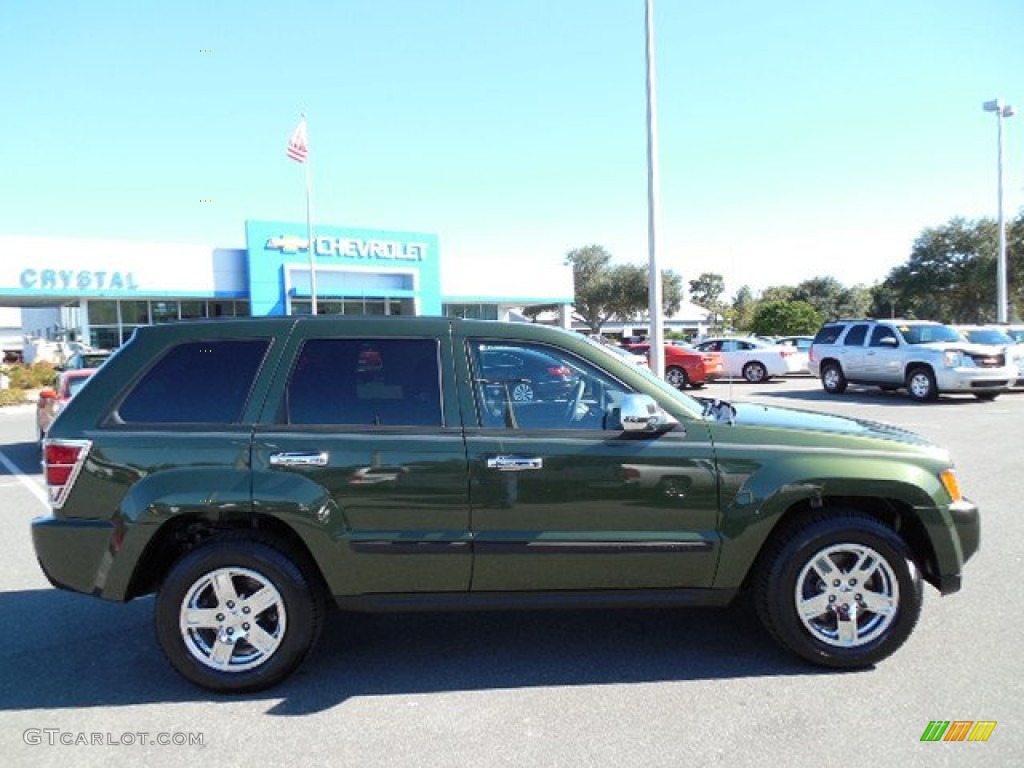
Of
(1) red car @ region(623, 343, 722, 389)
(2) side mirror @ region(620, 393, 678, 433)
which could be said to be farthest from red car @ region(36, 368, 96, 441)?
(1) red car @ region(623, 343, 722, 389)

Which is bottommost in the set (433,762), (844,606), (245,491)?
(433,762)

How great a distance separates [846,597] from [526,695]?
167 centimetres

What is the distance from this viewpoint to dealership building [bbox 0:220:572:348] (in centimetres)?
2970

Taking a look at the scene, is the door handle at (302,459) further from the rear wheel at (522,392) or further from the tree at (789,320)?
the tree at (789,320)

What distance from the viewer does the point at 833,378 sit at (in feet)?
59.8

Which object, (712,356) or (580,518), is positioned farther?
(712,356)

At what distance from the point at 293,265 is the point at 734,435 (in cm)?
3453

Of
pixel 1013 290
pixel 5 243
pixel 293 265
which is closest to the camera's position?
pixel 5 243

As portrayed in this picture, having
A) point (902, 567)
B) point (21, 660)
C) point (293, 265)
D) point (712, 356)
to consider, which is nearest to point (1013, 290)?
point (712, 356)

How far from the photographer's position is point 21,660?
12.8 feet

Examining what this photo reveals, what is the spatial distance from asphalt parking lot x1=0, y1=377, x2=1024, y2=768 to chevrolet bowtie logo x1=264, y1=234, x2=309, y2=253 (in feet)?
105

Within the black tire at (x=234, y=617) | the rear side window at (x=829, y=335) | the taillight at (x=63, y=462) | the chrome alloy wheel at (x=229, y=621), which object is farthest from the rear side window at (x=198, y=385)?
the rear side window at (x=829, y=335)

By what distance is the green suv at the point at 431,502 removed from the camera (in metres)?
3.48

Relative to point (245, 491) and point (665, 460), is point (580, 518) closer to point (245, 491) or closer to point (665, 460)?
point (665, 460)
